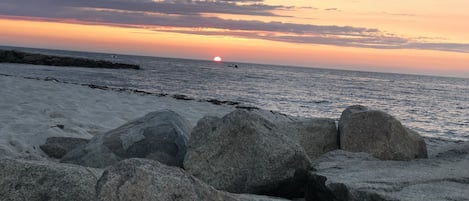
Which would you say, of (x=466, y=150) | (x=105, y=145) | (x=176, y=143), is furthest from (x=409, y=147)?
(x=105, y=145)

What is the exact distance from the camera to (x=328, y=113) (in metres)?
27.5

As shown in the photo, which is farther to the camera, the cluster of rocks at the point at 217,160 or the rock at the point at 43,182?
the rock at the point at 43,182

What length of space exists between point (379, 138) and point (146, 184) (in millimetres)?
4963

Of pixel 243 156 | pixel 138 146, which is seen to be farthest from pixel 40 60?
pixel 243 156

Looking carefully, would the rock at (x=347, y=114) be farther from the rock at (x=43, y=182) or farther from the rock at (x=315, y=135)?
the rock at (x=43, y=182)

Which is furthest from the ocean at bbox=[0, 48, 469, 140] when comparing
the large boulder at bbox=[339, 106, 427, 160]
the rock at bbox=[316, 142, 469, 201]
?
the rock at bbox=[316, 142, 469, 201]

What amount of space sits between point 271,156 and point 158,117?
2.48 m

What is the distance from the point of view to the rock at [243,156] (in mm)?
5730

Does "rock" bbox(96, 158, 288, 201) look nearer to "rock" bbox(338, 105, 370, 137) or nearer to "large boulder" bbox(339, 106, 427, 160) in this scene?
"large boulder" bbox(339, 106, 427, 160)

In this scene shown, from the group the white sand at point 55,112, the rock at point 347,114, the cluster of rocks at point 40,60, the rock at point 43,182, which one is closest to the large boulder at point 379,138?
the rock at point 347,114

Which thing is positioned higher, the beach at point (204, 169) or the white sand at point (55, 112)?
the beach at point (204, 169)

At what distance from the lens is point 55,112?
11305mm

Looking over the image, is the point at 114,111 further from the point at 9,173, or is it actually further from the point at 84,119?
the point at 9,173

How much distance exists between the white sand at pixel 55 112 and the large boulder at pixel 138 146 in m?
0.92
